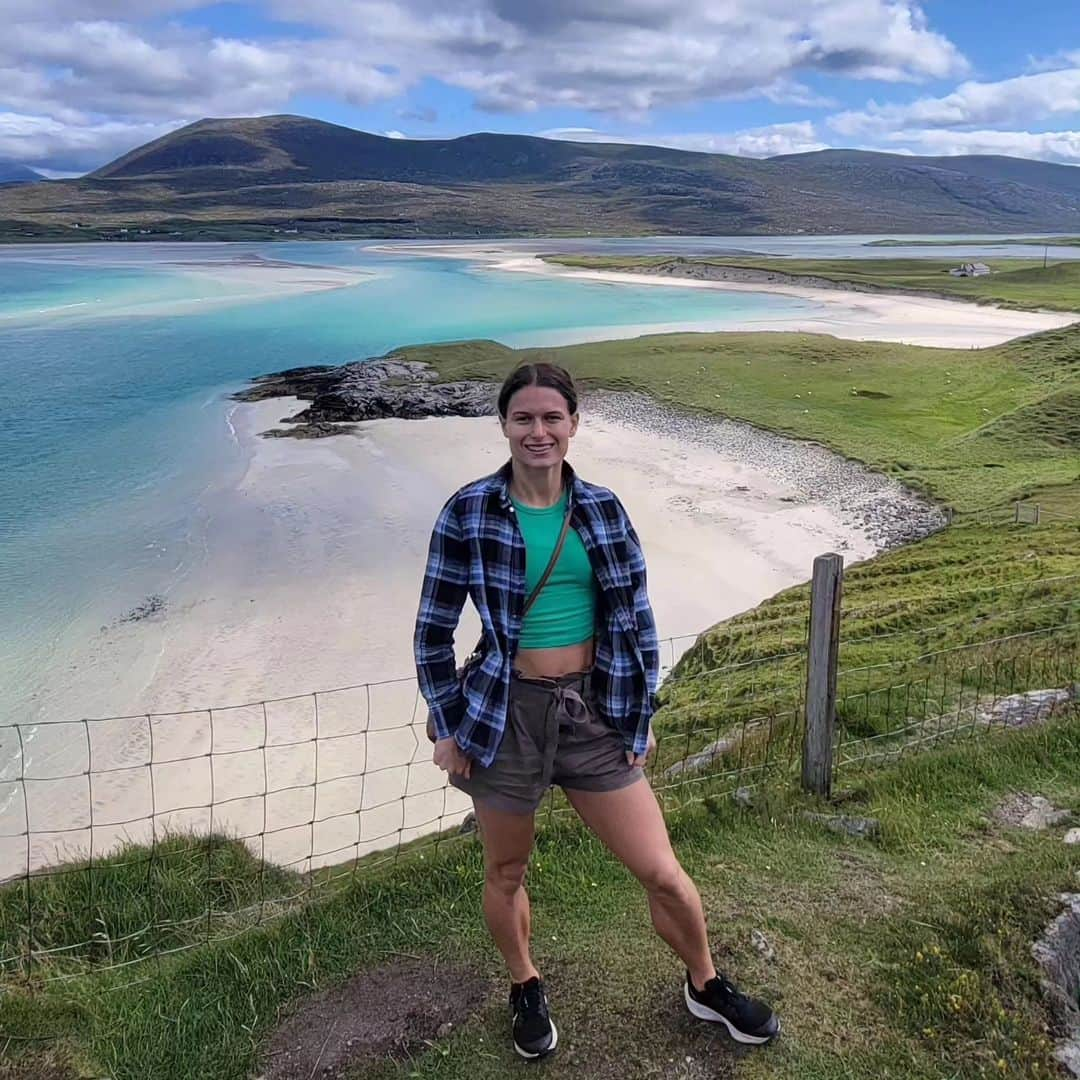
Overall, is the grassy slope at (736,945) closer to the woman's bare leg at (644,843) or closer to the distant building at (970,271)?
the woman's bare leg at (644,843)

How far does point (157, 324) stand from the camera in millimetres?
54594

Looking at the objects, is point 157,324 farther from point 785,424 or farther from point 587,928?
point 587,928

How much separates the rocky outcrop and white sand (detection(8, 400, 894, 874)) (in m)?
4.04

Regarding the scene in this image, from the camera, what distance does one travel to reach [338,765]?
10109 millimetres

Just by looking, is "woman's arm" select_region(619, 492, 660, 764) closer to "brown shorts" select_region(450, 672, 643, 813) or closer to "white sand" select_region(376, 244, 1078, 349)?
"brown shorts" select_region(450, 672, 643, 813)

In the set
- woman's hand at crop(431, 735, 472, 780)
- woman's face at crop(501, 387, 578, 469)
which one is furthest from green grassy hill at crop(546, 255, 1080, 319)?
woman's hand at crop(431, 735, 472, 780)

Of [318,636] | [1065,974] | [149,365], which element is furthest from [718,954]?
[149,365]

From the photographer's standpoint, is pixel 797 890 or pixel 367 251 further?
pixel 367 251

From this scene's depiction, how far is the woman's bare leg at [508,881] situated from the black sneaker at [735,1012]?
2.17 ft

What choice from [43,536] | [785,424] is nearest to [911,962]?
[43,536]

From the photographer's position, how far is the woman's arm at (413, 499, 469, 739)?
3.09 m

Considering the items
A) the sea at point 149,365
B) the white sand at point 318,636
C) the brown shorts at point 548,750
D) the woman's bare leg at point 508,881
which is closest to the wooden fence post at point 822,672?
the brown shorts at point 548,750

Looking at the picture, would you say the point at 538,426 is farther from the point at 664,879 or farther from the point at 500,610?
the point at 664,879

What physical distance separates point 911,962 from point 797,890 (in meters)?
0.68
